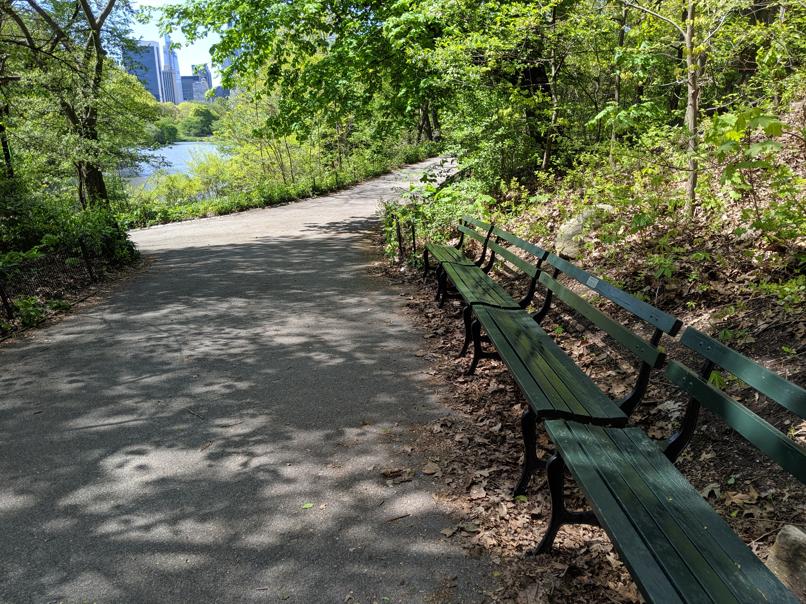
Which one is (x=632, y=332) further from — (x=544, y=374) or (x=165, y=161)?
(x=165, y=161)

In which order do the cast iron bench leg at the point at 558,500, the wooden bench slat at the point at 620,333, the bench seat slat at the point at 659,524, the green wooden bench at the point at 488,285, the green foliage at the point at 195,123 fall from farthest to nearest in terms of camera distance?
the green foliage at the point at 195,123 → the green wooden bench at the point at 488,285 → the wooden bench slat at the point at 620,333 → the cast iron bench leg at the point at 558,500 → the bench seat slat at the point at 659,524

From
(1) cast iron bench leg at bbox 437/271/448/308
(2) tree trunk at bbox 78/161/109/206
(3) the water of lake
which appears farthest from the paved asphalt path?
(3) the water of lake

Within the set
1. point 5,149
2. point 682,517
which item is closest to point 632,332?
point 682,517

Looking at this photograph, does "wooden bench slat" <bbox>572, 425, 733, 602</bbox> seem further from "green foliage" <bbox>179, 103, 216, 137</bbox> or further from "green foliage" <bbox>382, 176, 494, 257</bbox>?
"green foliage" <bbox>179, 103, 216, 137</bbox>

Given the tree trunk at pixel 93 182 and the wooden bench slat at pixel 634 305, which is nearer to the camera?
the wooden bench slat at pixel 634 305

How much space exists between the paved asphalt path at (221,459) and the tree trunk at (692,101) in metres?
3.04

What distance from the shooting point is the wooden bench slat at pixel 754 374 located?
6.03 feet

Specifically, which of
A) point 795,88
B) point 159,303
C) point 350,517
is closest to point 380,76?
point 159,303

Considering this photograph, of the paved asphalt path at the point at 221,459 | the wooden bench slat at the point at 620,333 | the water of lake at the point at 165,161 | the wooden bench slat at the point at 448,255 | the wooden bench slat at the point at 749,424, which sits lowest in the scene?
the paved asphalt path at the point at 221,459

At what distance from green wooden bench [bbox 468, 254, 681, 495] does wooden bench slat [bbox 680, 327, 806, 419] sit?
0.69 ft

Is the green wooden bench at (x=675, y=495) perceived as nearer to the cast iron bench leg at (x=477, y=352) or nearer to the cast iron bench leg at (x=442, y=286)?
the cast iron bench leg at (x=477, y=352)

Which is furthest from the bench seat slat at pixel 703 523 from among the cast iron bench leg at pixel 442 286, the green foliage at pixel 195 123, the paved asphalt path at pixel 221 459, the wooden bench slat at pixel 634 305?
the green foliage at pixel 195 123

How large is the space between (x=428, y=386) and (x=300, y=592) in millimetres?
2215

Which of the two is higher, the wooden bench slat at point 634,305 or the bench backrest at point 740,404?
the wooden bench slat at point 634,305
